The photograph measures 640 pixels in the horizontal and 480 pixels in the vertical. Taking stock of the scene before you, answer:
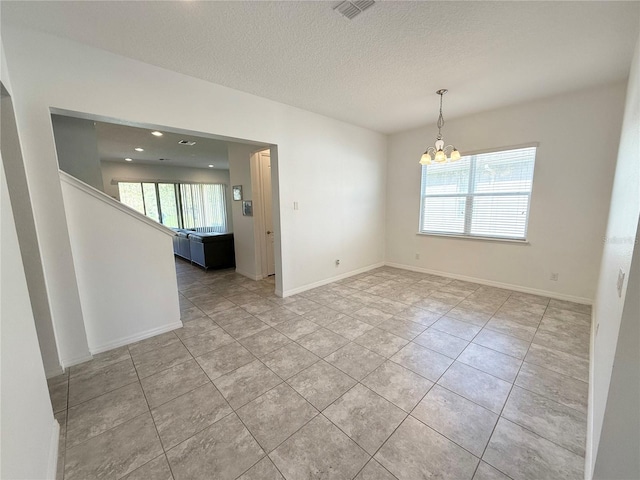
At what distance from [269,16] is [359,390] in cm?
285

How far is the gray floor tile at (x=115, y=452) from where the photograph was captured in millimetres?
1361

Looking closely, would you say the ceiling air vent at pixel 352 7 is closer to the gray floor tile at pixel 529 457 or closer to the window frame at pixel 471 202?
the gray floor tile at pixel 529 457

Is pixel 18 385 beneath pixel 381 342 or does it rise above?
above

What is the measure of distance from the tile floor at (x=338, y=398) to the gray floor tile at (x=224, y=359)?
0.6 inches

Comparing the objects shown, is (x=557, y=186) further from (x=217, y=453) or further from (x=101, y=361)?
(x=101, y=361)

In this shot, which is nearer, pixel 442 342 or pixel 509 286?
pixel 442 342

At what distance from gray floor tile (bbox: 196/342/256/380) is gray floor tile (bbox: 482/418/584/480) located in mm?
1865

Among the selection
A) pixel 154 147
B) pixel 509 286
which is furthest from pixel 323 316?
pixel 154 147

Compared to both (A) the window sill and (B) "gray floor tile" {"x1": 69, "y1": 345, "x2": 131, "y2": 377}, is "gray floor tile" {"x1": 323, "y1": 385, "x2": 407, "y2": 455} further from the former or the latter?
(A) the window sill

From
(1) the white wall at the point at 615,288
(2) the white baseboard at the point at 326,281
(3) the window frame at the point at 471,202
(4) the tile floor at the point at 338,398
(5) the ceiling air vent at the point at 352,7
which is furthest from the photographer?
(2) the white baseboard at the point at 326,281

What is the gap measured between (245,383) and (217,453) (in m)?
0.57

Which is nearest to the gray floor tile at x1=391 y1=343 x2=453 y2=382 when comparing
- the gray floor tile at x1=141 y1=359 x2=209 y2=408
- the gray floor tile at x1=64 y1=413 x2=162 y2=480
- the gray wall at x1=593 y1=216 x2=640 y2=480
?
the gray wall at x1=593 y1=216 x2=640 y2=480

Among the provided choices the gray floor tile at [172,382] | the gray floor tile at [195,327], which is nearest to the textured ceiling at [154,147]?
the gray floor tile at [195,327]

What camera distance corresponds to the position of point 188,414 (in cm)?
173
